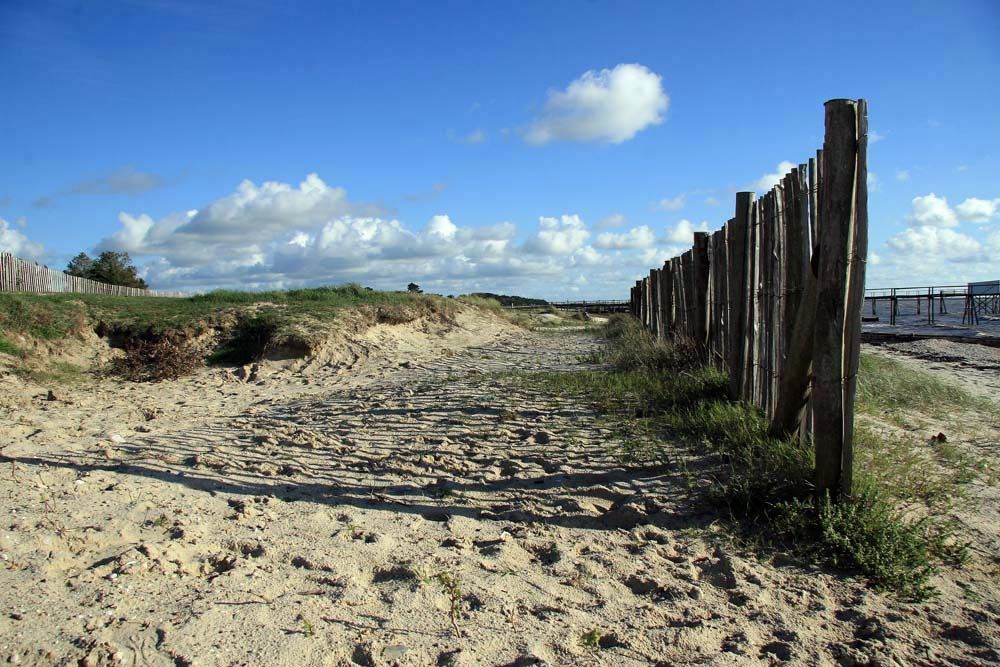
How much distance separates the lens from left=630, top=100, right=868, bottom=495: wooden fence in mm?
Result: 3465

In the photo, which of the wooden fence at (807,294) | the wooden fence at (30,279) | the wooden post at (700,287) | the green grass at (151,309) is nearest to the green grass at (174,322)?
the green grass at (151,309)

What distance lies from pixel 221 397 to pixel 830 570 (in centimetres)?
736

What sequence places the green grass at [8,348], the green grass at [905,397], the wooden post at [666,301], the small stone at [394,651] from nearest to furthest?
the small stone at [394,651], the green grass at [905,397], the green grass at [8,348], the wooden post at [666,301]

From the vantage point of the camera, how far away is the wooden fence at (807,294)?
346cm

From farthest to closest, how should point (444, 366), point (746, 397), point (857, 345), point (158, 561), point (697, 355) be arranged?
1. point (444, 366)
2. point (697, 355)
3. point (746, 397)
4. point (857, 345)
5. point (158, 561)

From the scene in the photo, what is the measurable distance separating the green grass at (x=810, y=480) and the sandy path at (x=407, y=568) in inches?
7.1

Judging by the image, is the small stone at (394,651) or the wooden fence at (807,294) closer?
the small stone at (394,651)

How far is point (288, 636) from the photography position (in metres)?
2.44

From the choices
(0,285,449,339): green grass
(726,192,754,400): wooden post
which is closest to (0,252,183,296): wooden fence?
(0,285,449,339): green grass

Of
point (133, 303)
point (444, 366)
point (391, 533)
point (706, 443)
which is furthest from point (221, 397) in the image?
point (706, 443)

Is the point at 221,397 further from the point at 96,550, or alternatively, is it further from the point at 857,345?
the point at 857,345

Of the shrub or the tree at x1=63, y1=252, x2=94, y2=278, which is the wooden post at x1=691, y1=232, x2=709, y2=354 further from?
the tree at x1=63, y1=252, x2=94, y2=278

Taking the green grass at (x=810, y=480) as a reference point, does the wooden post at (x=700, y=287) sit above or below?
above

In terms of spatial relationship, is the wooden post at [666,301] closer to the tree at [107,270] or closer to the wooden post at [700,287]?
the wooden post at [700,287]
